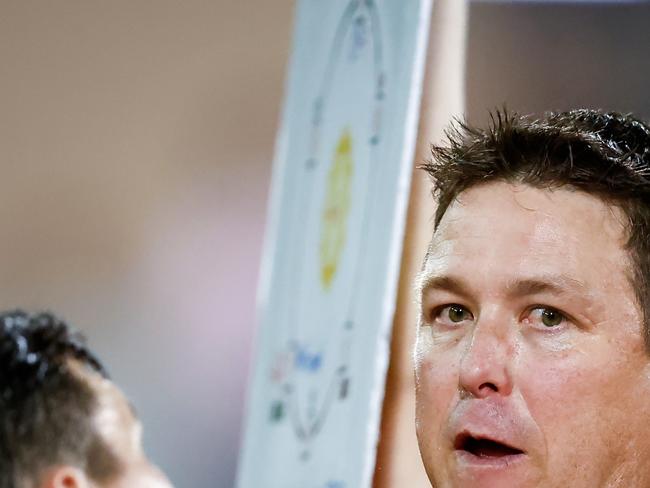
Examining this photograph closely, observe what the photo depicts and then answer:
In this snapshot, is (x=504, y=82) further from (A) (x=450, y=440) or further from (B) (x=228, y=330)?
(B) (x=228, y=330)

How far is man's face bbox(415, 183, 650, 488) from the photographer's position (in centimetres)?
84

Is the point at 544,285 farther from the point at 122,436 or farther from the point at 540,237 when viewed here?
the point at 122,436

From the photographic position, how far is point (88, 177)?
164 cm

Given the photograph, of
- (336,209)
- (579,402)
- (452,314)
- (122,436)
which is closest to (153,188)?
(336,209)

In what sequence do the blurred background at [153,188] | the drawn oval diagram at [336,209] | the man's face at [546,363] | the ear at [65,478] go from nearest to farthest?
the man's face at [546,363] → the ear at [65,478] → the drawn oval diagram at [336,209] → the blurred background at [153,188]

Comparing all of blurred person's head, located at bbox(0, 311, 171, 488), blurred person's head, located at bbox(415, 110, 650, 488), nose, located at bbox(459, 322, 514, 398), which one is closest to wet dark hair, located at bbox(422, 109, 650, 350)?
blurred person's head, located at bbox(415, 110, 650, 488)

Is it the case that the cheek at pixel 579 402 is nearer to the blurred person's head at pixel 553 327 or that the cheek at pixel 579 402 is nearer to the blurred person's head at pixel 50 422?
the blurred person's head at pixel 553 327

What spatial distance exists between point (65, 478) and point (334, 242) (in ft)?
1.42

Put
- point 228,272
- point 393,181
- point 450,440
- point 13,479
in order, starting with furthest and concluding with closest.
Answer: point 228,272
point 393,181
point 13,479
point 450,440

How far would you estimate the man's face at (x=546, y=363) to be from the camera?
84 centimetres

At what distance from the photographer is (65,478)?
3.68ft

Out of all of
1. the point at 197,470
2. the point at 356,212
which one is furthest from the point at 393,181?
the point at 197,470

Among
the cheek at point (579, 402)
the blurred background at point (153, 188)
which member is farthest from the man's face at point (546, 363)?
the blurred background at point (153, 188)

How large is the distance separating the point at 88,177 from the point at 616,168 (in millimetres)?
976
